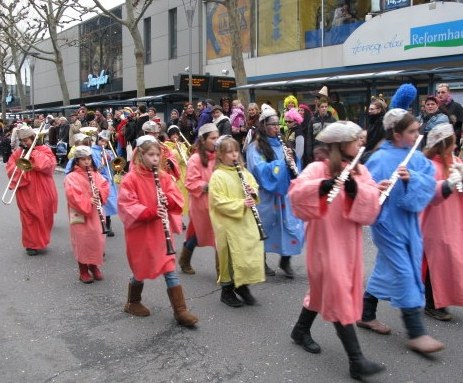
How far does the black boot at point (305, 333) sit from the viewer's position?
395cm

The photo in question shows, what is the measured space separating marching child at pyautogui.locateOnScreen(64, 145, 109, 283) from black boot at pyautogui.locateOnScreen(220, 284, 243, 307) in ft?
5.23

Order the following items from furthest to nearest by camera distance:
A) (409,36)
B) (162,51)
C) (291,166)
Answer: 1. (162,51)
2. (409,36)
3. (291,166)

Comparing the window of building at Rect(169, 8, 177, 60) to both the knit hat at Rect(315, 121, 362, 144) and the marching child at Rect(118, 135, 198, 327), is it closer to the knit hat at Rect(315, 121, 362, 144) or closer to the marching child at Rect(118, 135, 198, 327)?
the marching child at Rect(118, 135, 198, 327)

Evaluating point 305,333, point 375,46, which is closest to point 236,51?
Result: point 375,46

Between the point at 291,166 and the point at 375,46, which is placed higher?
the point at 375,46

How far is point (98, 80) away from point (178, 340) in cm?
3506

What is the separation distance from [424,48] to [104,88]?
25.3m

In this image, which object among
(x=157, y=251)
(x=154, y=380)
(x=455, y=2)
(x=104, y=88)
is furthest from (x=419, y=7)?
(x=104, y=88)

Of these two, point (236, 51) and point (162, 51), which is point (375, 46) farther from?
point (162, 51)

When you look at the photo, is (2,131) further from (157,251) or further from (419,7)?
(157,251)

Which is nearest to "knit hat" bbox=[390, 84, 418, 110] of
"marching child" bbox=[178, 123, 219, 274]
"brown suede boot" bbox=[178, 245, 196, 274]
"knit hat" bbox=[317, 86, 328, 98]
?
"marching child" bbox=[178, 123, 219, 274]

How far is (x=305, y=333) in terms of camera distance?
13.1 feet

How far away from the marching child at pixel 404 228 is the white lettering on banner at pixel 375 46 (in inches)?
536

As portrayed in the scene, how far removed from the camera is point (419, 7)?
52.3 feet
